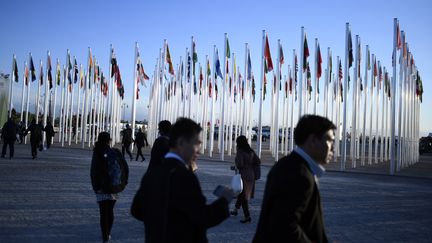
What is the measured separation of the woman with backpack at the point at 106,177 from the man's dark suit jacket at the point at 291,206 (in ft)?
13.4

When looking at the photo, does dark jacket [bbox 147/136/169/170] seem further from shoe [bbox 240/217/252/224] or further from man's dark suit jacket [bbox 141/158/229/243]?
man's dark suit jacket [bbox 141/158/229/243]

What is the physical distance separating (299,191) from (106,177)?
4.45m

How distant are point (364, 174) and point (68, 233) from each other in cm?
1773

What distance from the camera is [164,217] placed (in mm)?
2797

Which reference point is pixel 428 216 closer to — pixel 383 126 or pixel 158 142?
pixel 158 142

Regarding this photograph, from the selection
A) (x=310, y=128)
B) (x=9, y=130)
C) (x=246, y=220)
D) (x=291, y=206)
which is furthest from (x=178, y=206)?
(x=9, y=130)

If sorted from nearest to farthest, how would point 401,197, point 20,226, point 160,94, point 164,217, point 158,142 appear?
point 164,217 < point 158,142 < point 20,226 < point 401,197 < point 160,94

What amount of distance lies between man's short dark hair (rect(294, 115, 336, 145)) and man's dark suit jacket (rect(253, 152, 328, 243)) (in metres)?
0.20

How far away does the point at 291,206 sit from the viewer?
2.63m

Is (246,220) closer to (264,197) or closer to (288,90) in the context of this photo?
(264,197)

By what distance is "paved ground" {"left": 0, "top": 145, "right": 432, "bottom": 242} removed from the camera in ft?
23.9

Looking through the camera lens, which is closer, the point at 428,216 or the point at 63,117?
the point at 428,216

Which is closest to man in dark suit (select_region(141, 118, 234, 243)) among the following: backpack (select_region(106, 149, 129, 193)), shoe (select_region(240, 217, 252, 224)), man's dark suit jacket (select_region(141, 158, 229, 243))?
man's dark suit jacket (select_region(141, 158, 229, 243))

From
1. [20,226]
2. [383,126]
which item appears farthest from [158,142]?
[383,126]
